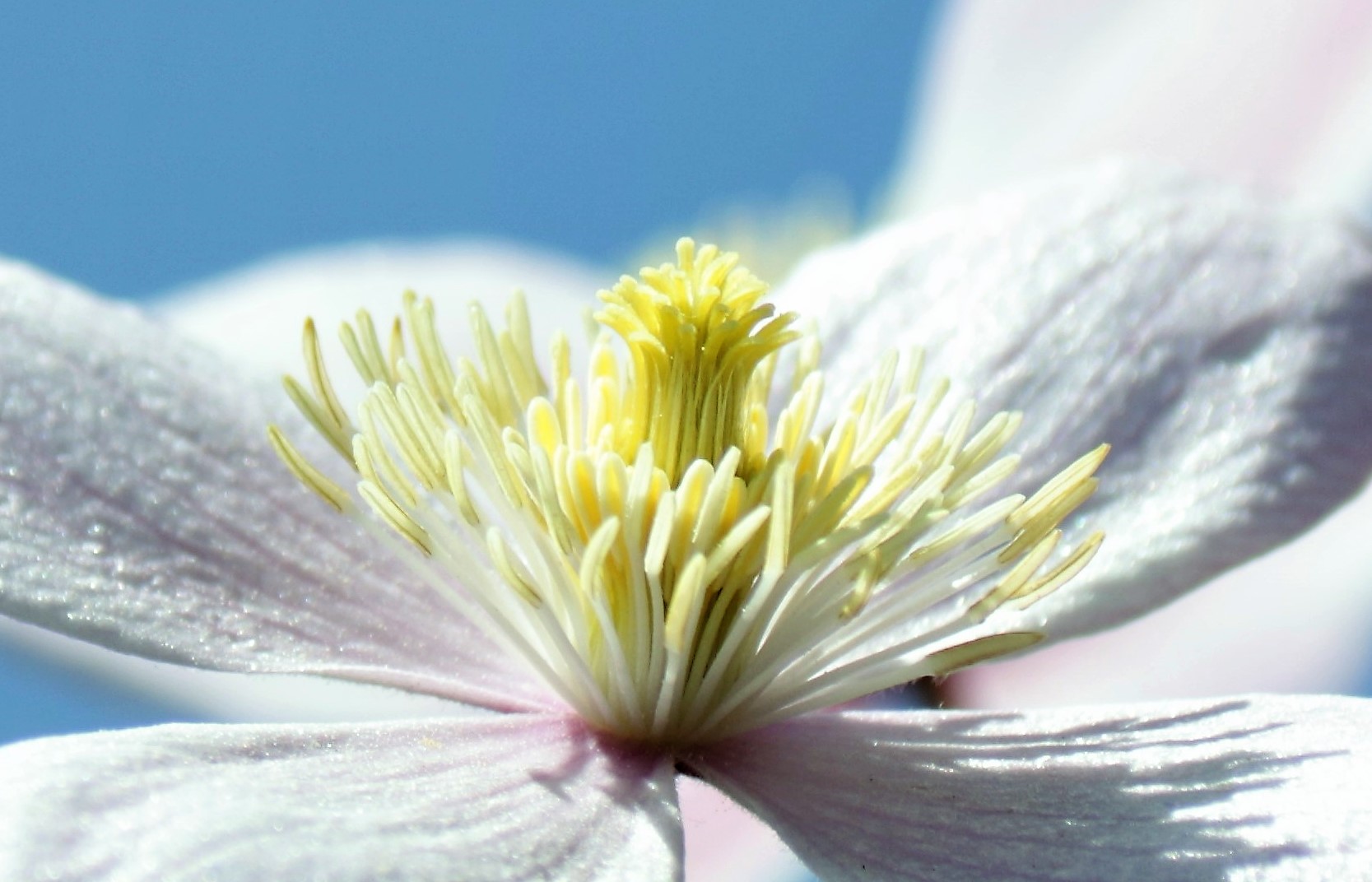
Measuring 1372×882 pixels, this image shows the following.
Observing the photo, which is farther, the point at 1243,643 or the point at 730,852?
the point at 1243,643

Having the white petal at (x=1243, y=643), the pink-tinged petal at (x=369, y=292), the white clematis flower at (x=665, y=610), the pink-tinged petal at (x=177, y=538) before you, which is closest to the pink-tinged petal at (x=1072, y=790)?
the white clematis flower at (x=665, y=610)

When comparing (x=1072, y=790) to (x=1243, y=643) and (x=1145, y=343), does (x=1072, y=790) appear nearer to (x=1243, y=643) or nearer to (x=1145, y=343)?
(x=1145, y=343)

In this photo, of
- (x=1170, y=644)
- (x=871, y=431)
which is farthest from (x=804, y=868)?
(x=1170, y=644)

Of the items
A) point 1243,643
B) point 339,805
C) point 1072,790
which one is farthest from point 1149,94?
point 339,805

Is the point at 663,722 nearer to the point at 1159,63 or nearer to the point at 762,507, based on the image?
the point at 762,507

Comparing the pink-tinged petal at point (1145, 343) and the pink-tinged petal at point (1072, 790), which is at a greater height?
the pink-tinged petal at point (1145, 343)

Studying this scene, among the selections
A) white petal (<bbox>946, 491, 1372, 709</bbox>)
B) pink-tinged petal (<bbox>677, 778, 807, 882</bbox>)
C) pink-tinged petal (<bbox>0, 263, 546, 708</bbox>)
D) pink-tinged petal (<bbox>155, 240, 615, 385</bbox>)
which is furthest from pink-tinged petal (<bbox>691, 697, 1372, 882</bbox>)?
pink-tinged petal (<bbox>155, 240, 615, 385</bbox>)

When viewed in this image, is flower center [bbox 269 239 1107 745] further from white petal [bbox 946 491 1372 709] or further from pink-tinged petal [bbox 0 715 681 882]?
white petal [bbox 946 491 1372 709]

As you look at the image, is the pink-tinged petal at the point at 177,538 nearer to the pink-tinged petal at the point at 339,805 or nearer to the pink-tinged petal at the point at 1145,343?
the pink-tinged petal at the point at 339,805
